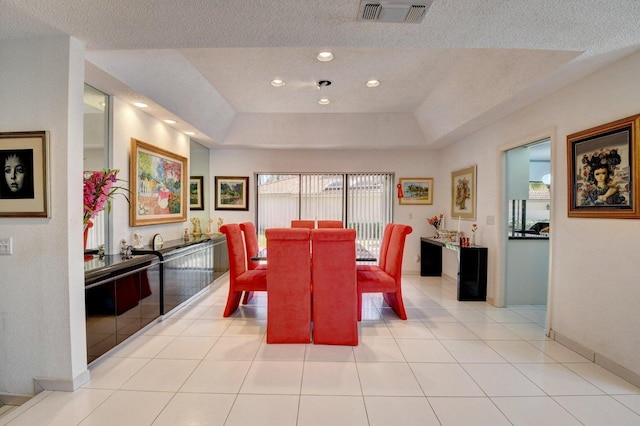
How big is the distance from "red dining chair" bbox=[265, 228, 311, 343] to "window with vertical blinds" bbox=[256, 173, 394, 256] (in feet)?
10.4

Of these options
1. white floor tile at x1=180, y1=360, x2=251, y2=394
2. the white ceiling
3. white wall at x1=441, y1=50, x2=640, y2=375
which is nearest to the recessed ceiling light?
the white ceiling

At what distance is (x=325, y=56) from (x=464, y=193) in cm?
311

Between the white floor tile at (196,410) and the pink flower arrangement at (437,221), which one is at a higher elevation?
the pink flower arrangement at (437,221)

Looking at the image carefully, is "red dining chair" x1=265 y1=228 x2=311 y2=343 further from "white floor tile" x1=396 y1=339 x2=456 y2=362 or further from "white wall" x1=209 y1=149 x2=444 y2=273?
"white wall" x1=209 y1=149 x2=444 y2=273

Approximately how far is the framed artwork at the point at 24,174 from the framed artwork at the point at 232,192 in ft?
12.1

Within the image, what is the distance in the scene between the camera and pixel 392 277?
3.30m

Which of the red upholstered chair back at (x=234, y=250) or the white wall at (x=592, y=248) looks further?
the red upholstered chair back at (x=234, y=250)

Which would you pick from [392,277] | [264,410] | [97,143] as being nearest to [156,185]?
[97,143]

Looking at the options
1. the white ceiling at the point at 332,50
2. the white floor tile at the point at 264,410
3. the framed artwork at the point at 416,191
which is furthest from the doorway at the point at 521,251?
the white floor tile at the point at 264,410

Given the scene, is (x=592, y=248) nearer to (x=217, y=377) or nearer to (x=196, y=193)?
(x=217, y=377)

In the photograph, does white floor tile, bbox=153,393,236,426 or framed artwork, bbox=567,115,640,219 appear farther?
framed artwork, bbox=567,115,640,219

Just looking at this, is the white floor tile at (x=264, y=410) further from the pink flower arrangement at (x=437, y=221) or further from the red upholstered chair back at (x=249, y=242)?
the pink flower arrangement at (x=437, y=221)

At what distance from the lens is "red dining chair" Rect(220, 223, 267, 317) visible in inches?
128

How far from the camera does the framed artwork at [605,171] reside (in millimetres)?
2129
